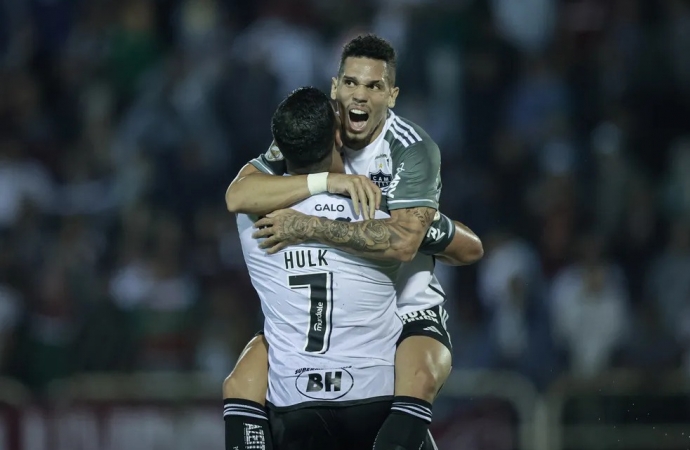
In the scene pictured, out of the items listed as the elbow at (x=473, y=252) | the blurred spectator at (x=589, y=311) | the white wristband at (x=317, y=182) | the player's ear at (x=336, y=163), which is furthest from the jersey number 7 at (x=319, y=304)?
the blurred spectator at (x=589, y=311)

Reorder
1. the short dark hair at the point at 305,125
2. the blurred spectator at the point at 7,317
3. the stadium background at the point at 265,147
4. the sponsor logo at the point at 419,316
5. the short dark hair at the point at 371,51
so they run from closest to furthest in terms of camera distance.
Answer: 1. the short dark hair at the point at 305,125
2. the short dark hair at the point at 371,51
3. the sponsor logo at the point at 419,316
4. the stadium background at the point at 265,147
5. the blurred spectator at the point at 7,317

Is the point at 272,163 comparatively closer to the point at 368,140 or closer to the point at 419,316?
the point at 368,140

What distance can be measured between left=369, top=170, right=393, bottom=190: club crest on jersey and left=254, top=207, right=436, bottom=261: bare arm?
26cm

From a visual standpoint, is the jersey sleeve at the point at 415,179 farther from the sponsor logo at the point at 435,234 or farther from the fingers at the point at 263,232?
the fingers at the point at 263,232

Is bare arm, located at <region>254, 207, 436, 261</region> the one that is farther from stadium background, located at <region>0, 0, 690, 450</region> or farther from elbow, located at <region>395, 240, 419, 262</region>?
stadium background, located at <region>0, 0, 690, 450</region>

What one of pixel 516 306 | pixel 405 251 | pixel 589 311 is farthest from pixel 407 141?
pixel 589 311

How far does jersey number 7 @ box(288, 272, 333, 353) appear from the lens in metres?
4.90

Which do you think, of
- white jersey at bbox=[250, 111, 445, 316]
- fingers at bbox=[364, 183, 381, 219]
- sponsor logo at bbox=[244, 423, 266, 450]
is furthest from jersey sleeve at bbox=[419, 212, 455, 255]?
sponsor logo at bbox=[244, 423, 266, 450]

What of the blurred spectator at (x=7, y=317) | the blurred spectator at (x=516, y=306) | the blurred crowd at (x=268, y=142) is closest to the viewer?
the blurred spectator at (x=516, y=306)

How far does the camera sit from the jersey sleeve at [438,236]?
206 inches

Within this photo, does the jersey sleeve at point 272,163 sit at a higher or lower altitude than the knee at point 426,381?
higher

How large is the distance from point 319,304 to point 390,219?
440mm

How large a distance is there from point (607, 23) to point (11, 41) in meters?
5.32

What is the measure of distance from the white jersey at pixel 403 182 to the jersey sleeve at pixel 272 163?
33cm
